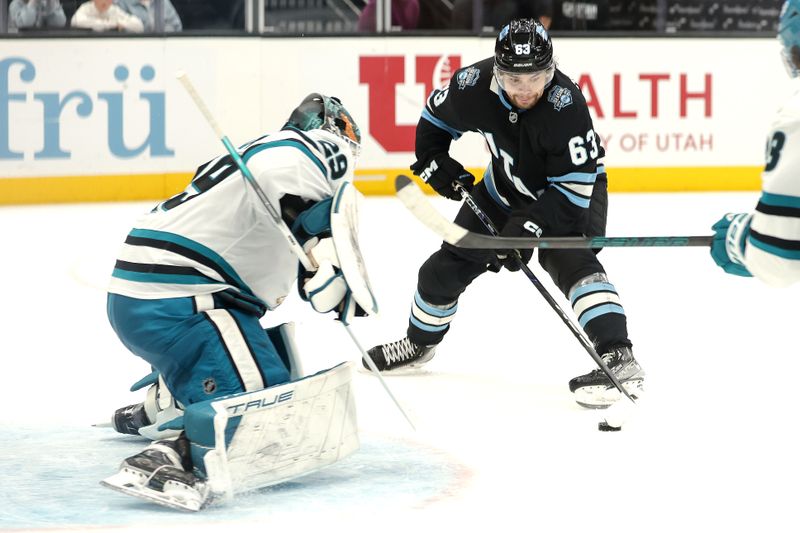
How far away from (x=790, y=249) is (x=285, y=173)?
3.28 ft

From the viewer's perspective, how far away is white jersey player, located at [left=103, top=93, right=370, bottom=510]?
9.11 ft

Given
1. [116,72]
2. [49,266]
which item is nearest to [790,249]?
[49,266]

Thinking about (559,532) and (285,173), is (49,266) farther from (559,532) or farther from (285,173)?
(559,532)

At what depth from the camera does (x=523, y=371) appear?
4281mm

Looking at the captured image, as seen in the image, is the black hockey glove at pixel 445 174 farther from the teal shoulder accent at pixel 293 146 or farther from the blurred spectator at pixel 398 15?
the blurred spectator at pixel 398 15

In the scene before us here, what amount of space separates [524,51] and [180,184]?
5.38 meters

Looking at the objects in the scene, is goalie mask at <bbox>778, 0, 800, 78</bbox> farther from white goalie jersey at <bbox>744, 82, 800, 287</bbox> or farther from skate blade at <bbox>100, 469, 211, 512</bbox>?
skate blade at <bbox>100, 469, 211, 512</bbox>

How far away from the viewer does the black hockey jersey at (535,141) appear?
3717 millimetres

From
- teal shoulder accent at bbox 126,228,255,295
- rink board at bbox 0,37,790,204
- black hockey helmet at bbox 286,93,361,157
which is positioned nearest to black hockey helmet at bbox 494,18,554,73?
black hockey helmet at bbox 286,93,361,157

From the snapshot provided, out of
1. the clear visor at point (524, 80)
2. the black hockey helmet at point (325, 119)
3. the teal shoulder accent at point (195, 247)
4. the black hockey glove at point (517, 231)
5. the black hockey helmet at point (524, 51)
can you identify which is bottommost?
the black hockey glove at point (517, 231)

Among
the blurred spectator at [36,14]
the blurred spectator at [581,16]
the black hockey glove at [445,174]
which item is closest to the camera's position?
the black hockey glove at [445,174]

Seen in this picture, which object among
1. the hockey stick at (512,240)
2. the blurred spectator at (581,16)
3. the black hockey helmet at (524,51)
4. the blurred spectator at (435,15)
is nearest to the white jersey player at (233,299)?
the hockey stick at (512,240)

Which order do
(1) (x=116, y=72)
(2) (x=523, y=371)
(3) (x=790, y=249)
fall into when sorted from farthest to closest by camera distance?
(1) (x=116, y=72) → (2) (x=523, y=371) → (3) (x=790, y=249)

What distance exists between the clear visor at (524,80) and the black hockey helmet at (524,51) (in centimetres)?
1
